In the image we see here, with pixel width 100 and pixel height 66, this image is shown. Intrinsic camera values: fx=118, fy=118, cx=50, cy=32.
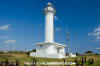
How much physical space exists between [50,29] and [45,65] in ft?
53.3

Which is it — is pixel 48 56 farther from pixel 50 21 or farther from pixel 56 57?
pixel 50 21

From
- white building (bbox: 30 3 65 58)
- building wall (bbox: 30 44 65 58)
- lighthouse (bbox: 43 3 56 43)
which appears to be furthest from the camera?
lighthouse (bbox: 43 3 56 43)

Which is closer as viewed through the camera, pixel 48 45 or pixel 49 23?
pixel 48 45

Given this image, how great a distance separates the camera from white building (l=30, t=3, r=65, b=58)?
28.6 m

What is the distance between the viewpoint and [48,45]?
28719 millimetres

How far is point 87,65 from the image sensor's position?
1758cm

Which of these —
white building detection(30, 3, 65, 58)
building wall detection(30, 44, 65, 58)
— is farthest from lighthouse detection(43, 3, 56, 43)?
building wall detection(30, 44, 65, 58)

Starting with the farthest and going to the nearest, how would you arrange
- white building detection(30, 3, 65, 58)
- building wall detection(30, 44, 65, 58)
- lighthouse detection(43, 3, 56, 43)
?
lighthouse detection(43, 3, 56, 43), white building detection(30, 3, 65, 58), building wall detection(30, 44, 65, 58)

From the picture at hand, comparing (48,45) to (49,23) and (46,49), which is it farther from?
(49,23)

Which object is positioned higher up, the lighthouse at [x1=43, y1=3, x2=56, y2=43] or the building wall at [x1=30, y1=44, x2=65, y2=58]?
the lighthouse at [x1=43, y1=3, x2=56, y2=43]

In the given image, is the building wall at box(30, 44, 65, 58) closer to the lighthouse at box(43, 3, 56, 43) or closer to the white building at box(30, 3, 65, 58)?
the white building at box(30, 3, 65, 58)

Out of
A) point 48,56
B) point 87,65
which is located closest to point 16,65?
point 87,65

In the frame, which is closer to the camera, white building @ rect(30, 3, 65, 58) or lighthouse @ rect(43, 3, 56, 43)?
white building @ rect(30, 3, 65, 58)

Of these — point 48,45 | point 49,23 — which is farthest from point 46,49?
point 49,23
